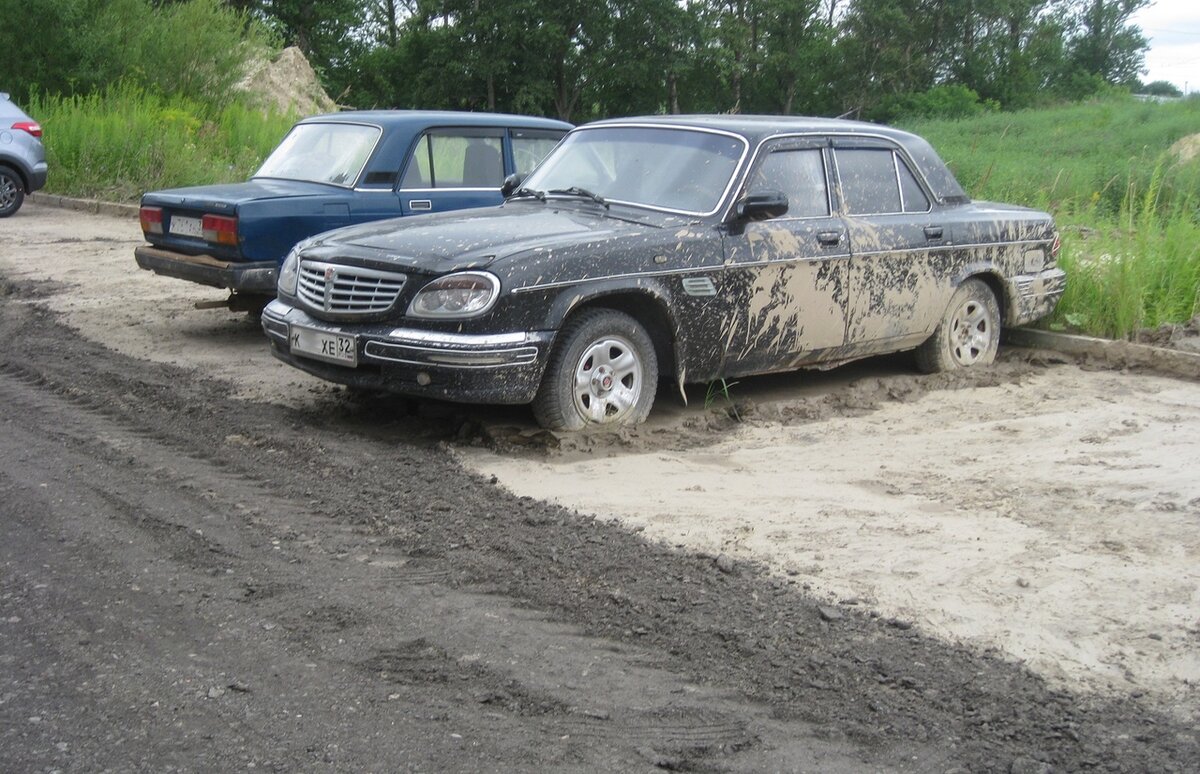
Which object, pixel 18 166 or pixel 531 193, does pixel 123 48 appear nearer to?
pixel 18 166

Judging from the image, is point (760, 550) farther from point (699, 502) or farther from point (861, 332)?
point (861, 332)

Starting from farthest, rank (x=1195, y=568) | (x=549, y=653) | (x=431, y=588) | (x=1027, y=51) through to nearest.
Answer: (x=1027, y=51) < (x=1195, y=568) < (x=431, y=588) < (x=549, y=653)

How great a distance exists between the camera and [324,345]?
23.7 ft

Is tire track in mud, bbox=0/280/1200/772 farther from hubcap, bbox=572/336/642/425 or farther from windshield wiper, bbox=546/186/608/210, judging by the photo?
windshield wiper, bbox=546/186/608/210

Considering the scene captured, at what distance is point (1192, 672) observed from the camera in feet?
14.5

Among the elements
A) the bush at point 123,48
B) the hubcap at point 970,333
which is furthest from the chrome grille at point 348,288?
the bush at point 123,48

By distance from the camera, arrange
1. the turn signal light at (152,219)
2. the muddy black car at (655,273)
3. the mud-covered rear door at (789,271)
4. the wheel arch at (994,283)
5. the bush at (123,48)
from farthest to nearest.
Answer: the bush at (123,48)
the turn signal light at (152,219)
the wheel arch at (994,283)
the mud-covered rear door at (789,271)
the muddy black car at (655,273)

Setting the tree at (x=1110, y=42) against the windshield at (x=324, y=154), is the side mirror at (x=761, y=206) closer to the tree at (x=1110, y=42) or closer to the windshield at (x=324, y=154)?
the windshield at (x=324, y=154)

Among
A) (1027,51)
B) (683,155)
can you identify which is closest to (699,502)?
(683,155)

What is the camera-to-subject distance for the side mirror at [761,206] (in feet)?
25.2

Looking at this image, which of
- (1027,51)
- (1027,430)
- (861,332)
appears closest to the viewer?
(1027,430)

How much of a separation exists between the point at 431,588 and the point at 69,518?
167 cm

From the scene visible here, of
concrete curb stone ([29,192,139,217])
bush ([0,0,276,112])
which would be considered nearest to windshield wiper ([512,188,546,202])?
concrete curb stone ([29,192,139,217])

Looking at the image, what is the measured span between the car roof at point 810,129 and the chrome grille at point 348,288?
1.94m
